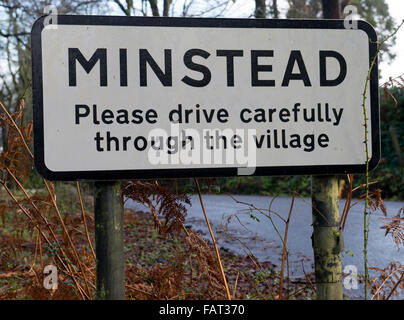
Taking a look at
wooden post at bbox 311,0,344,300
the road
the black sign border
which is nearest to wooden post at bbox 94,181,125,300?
the black sign border

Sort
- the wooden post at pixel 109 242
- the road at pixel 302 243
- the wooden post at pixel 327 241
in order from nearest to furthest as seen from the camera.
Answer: the wooden post at pixel 109 242 < the wooden post at pixel 327 241 < the road at pixel 302 243

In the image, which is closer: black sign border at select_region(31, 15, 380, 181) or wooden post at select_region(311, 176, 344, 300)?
black sign border at select_region(31, 15, 380, 181)

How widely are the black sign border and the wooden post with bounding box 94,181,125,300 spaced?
0.06m

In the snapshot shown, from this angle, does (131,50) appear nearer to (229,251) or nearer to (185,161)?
(185,161)

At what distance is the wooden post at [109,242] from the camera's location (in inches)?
49.3

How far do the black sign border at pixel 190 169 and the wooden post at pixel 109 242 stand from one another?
6 centimetres

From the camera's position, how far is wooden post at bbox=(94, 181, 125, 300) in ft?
4.11

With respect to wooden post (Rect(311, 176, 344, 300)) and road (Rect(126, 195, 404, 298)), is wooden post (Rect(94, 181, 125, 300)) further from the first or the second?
road (Rect(126, 195, 404, 298))

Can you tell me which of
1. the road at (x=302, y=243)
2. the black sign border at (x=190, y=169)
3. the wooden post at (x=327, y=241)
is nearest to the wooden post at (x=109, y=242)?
the black sign border at (x=190, y=169)

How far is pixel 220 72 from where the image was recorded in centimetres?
134

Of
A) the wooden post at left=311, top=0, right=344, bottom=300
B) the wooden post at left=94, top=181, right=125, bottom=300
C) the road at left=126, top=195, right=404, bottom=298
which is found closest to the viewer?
the wooden post at left=94, top=181, right=125, bottom=300

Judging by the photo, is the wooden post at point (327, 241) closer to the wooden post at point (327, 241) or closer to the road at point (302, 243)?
the wooden post at point (327, 241)

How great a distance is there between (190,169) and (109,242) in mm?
327

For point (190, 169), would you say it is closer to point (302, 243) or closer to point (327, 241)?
point (327, 241)
